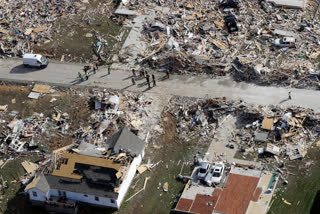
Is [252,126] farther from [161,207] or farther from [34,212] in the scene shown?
[34,212]

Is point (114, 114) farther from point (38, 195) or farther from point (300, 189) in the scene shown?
point (300, 189)

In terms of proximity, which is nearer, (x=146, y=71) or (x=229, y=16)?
(x=146, y=71)

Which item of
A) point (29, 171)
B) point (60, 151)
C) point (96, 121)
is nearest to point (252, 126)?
point (96, 121)

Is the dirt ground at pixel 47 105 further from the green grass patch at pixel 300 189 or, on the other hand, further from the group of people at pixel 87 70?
the green grass patch at pixel 300 189

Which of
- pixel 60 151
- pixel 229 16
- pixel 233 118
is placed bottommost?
pixel 60 151

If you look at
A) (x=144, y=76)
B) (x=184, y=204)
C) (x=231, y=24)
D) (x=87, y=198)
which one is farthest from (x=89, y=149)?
(x=231, y=24)

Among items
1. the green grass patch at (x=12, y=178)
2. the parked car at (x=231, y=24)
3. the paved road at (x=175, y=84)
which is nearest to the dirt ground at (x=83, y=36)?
the paved road at (x=175, y=84)

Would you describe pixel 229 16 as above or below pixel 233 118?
above
